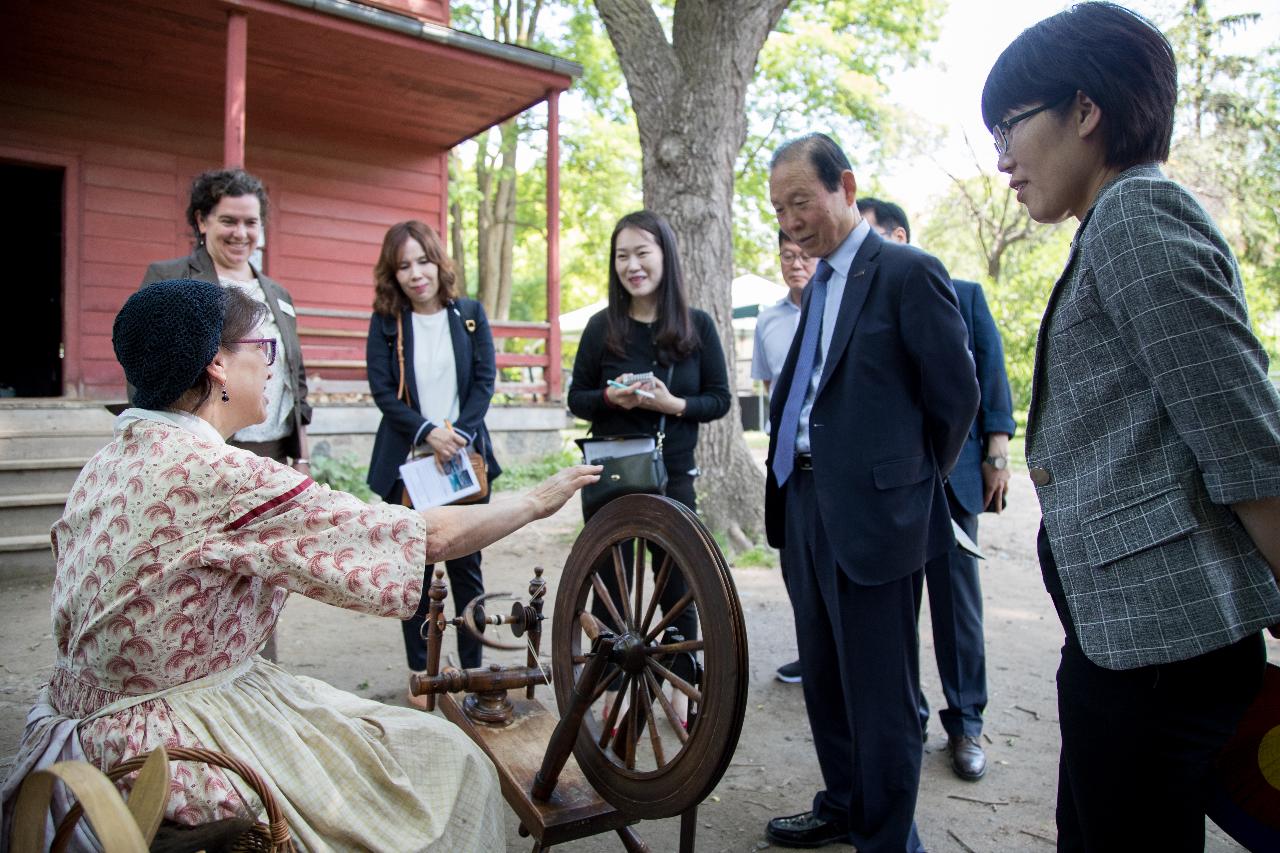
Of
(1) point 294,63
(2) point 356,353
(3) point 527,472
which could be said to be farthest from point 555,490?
(2) point 356,353

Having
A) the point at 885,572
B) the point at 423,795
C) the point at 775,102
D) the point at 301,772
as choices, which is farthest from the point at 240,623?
the point at 775,102

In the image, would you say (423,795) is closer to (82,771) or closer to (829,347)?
(82,771)

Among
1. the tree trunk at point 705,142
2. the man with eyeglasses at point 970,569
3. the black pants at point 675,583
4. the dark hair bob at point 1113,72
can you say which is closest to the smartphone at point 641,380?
the black pants at point 675,583

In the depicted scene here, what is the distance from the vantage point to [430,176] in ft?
34.4

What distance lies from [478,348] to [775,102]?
18.4 m

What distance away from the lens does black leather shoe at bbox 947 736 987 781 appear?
303 cm

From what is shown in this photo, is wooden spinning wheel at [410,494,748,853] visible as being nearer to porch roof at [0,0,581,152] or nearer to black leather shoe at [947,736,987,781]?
black leather shoe at [947,736,987,781]

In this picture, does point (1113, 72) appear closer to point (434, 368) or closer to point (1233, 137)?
point (434, 368)

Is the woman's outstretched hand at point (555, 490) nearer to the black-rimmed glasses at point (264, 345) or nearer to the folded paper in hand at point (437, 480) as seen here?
the black-rimmed glasses at point (264, 345)

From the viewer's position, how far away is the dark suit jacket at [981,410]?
3318mm

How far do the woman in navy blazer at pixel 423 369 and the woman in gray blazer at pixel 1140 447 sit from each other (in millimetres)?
2596

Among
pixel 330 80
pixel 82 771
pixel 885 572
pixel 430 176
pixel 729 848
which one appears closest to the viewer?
pixel 82 771

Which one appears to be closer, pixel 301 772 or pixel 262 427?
pixel 301 772

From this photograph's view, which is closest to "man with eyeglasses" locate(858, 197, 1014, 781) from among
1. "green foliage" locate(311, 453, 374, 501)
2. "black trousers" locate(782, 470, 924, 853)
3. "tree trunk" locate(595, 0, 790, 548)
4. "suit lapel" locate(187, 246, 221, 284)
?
"black trousers" locate(782, 470, 924, 853)
